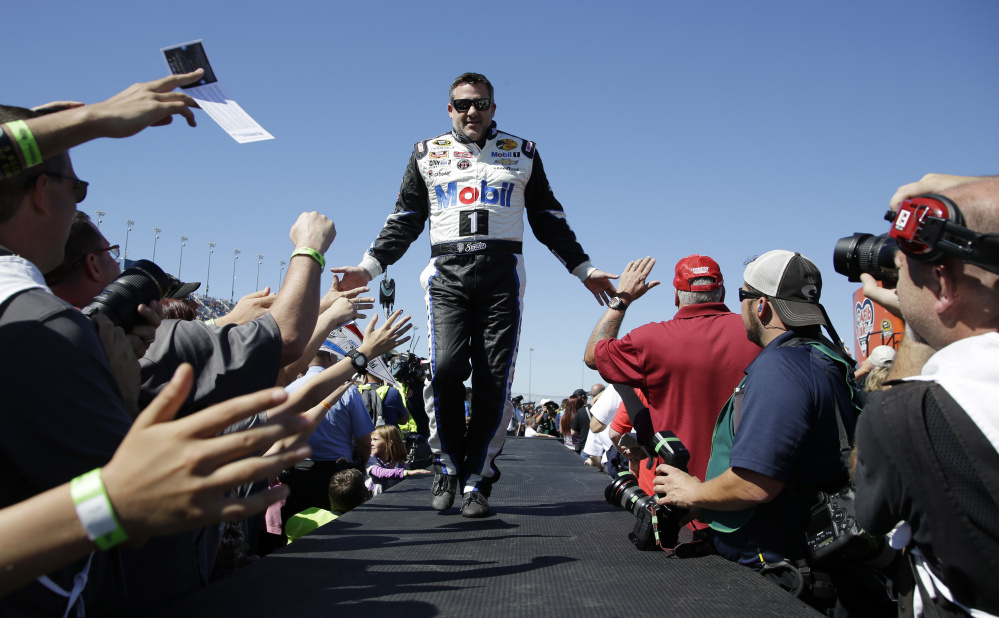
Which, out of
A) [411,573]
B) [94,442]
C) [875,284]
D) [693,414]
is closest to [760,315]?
[875,284]

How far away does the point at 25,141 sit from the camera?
1248mm

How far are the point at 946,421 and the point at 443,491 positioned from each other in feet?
8.72

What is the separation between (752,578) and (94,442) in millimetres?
1722

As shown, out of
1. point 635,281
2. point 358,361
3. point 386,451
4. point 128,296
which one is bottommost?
point 386,451

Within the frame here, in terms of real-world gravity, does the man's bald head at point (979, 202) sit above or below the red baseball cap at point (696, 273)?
above

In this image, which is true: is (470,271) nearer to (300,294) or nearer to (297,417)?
(300,294)

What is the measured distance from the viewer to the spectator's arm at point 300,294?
6.82 feet

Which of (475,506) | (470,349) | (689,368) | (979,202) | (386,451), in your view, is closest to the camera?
(979,202)

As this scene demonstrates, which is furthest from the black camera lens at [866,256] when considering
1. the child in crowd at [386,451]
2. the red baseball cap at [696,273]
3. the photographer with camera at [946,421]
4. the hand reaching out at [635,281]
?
the child in crowd at [386,451]

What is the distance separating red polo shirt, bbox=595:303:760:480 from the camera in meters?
3.00

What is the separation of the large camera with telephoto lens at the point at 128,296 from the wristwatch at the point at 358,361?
2.78 feet

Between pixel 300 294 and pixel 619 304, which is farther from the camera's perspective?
pixel 619 304

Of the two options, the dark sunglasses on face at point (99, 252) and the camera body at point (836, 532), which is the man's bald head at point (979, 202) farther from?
the dark sunglasses on face at point (99, 252)

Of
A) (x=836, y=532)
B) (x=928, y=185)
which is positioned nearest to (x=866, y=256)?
(x=928, y=185)
